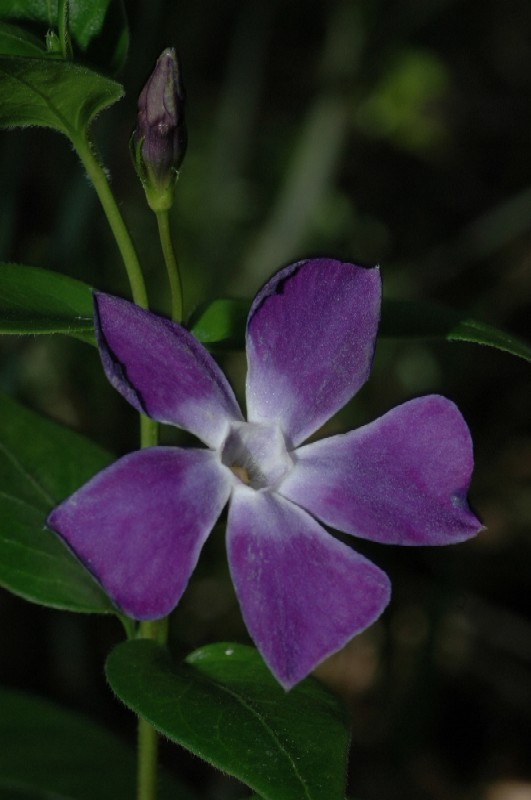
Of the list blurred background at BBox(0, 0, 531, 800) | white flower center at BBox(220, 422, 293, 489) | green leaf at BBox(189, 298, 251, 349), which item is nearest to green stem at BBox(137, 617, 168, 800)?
white flower center at BBox(220, 422, 293, 489)

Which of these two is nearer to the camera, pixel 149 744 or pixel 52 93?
pixel 52 93

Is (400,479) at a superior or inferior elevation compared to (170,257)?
inferior

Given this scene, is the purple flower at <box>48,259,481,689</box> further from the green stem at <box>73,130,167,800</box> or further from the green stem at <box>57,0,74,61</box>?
the green stem at <box>57,0,74,61</box>

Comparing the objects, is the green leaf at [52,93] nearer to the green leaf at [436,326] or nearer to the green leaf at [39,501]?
the green leaf at [436,326]

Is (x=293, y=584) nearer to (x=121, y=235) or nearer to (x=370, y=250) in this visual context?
(x=121, y=235)

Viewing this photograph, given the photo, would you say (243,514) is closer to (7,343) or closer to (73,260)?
(73,260)

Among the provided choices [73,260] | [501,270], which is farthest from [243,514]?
[501,270]

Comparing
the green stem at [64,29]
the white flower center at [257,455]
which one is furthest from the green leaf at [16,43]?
the white flower center at [257,455]

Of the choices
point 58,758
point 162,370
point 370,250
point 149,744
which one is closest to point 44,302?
point 162,370
